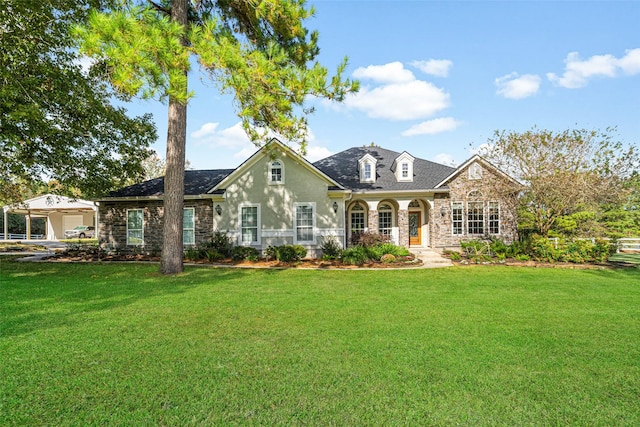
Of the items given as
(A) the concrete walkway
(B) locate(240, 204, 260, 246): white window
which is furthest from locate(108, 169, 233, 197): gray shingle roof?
(A) the concrete walkway

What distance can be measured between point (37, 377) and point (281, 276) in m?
7.17

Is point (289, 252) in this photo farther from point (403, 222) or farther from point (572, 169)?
point (572, 169)

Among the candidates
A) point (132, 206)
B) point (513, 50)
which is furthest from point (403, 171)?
point (132, 206)

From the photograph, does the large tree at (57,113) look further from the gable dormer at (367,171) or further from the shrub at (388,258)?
the shrub at (388,258)

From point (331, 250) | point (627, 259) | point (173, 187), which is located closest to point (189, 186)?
point (173, 187)

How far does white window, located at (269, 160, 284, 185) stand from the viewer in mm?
15281

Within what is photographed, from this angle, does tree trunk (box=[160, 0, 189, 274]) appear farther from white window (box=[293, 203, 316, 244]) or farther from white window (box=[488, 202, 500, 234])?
white window (box=[488, 202, 500, 234])

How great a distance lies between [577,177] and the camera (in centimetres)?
1245

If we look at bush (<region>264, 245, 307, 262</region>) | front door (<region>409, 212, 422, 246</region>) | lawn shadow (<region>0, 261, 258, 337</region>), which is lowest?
lawn shadow (<region>0, 261, 258, 337</region>)

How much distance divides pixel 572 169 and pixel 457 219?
5.40 meters

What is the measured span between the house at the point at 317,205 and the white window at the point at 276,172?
47 mm

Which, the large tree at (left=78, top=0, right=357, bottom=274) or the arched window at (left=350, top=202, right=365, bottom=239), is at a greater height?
the large tree at (left=78, top=0, right=357, bottom=274)

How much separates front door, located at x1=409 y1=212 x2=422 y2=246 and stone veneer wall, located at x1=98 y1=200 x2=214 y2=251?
10709 mm

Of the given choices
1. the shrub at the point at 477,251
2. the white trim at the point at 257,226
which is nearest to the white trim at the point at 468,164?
the shrub at the point at 477,251
